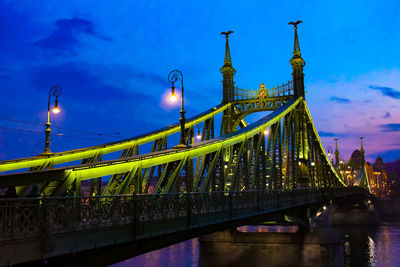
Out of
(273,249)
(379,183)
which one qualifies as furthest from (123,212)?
(379,183)

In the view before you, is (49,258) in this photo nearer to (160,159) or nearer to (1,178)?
(1,178)

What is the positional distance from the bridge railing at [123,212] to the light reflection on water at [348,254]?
19350 millimetres

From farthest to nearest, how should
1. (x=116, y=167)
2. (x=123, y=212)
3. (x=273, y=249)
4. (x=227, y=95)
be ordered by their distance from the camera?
(x=227, y=95)
(x=273, y=249)
(x=116, y=167)
(x=123, y=212)

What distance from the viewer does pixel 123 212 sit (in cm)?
1189

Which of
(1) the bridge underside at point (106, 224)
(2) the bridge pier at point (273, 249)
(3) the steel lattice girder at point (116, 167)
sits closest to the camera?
(1) the bridge underside at point (106, 224)

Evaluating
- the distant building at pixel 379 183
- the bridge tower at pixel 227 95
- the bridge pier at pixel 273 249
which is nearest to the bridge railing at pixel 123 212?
the bridge pier at pixel 273 249

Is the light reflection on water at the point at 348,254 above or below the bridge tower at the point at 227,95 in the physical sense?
below

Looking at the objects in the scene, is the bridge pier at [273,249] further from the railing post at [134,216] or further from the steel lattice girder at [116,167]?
the railing post at [134,216]

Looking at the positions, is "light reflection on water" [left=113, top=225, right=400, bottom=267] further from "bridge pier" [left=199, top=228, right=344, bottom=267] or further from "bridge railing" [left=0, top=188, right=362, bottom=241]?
"bridge railing" [left=0, top=188, right=362, bottom=241]

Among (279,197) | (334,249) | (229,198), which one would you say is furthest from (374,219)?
(229,198)

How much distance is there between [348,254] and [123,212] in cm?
3915

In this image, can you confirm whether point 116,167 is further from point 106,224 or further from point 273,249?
point 273,249

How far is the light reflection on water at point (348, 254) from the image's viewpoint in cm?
3796

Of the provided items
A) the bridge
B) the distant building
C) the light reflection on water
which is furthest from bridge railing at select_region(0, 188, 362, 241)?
the distant building
